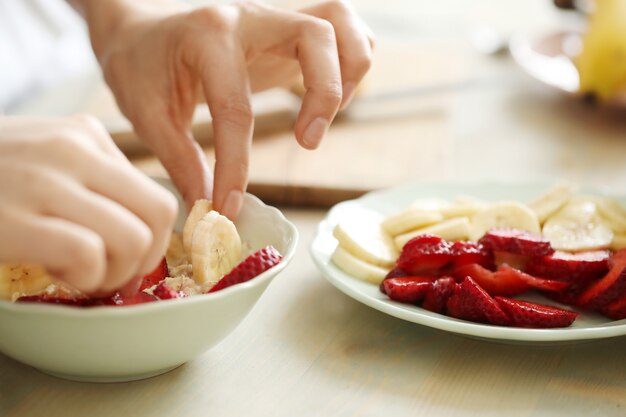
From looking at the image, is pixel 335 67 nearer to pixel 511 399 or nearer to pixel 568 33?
pixel 511 399

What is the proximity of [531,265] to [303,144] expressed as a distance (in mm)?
332

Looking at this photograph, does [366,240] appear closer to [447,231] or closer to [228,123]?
[447,231]

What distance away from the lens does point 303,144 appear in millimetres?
1069

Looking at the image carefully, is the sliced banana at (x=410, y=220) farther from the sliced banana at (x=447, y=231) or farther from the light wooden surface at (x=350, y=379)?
the light wooden surface at (x=350, y=379)

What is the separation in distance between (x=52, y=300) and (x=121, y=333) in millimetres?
94

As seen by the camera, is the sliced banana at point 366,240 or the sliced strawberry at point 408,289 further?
the sliced banana at point 366,240

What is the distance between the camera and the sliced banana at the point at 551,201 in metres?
1.26

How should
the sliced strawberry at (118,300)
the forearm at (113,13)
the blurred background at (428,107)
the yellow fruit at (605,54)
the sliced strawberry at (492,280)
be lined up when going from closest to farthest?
the sliced strawberry at (118,300), the sliced strawberry at (492,280), the forearm at (113,13), the blurred background at (428,107), the yellow fruit at (605,54)

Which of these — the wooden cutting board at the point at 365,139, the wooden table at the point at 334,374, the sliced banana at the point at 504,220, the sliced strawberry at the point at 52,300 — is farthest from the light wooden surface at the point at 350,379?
the wooden cutting board at the point at 365,139

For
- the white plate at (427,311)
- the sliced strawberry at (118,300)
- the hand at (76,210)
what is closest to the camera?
the hand at (76,210)

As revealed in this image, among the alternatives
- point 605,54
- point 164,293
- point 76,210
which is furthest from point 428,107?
point 76,210

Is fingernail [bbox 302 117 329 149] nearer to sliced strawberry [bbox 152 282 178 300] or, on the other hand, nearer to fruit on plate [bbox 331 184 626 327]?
fruit on plate [bbox 331 184 626 327]

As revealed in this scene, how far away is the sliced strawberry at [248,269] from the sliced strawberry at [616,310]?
418mm

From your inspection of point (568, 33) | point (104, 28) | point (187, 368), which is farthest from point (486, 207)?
point (568, 33)
